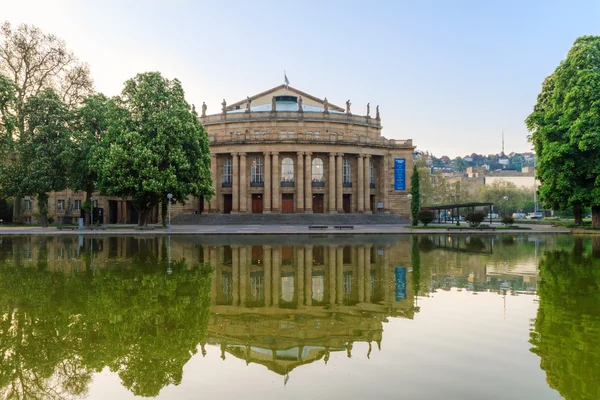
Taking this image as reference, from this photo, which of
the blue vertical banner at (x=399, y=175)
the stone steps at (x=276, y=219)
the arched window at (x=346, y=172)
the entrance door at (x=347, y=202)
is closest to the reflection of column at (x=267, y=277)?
the stone steps at (x=276, y=219)

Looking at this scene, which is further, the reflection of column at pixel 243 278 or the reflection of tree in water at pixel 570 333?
the reflection of column at pixel 243 278

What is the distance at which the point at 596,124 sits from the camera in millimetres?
45438

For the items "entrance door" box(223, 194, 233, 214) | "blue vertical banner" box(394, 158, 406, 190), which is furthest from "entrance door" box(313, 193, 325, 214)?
"entrance door" box(223, 194, 233, 214)

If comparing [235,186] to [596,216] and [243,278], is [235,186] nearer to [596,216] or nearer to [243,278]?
[596,216]

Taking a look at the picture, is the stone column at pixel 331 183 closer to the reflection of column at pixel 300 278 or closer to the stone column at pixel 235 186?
the stone column at pixel 235 186

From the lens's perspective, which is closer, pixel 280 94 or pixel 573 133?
pixel 573 133

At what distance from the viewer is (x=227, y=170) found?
75.3m

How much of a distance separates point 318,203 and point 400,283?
196 ft

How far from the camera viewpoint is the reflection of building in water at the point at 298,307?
27.4 ft

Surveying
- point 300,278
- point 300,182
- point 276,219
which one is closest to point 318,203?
point 300,182

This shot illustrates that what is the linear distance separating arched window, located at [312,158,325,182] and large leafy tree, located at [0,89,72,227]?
117ft

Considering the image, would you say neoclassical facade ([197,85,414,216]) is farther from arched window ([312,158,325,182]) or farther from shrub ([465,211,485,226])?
shrub ([465,211,485,226])

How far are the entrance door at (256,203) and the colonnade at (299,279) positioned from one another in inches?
1943

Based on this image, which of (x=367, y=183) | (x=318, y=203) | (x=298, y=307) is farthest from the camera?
(x=367, y=183)
